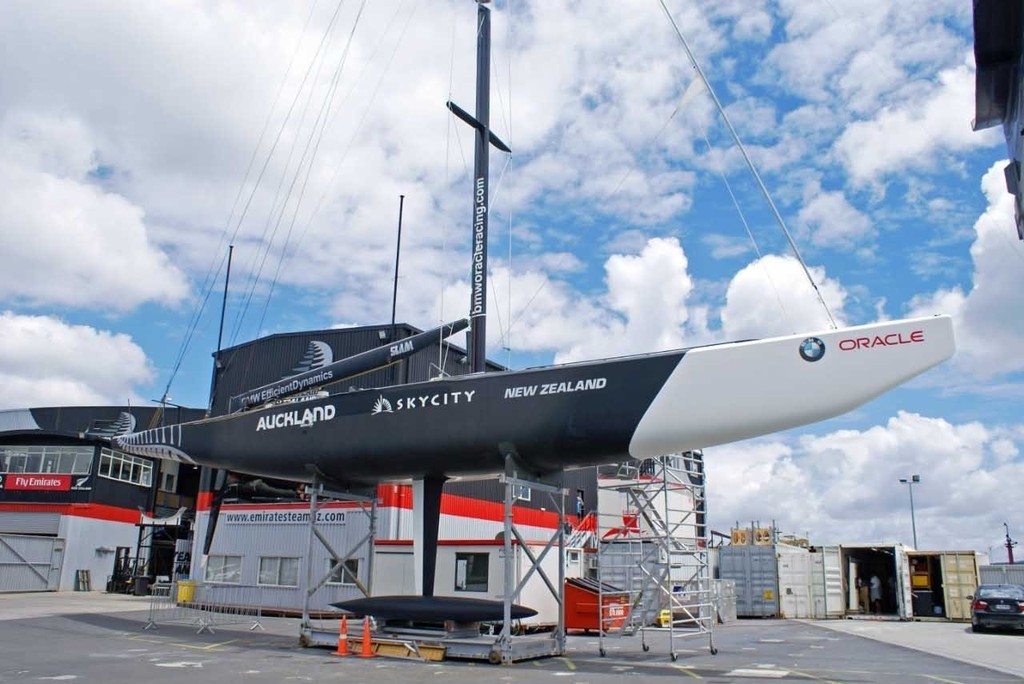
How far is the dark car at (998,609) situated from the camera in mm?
18453

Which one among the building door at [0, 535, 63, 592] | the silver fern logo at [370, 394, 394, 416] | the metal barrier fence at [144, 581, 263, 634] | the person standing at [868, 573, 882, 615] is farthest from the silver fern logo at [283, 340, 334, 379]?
the person standing at [868, 573, 882, 615]

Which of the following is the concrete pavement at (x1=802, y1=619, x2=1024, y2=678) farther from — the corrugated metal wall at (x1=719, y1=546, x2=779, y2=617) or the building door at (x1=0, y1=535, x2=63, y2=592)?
the building door at (x1=0, y1=535, x2=63, y2=592)

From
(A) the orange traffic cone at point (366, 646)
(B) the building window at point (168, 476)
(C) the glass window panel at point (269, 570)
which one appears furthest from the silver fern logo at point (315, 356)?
(B) the building window at point (168, 476)

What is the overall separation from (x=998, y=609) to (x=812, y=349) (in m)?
13.1

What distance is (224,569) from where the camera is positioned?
80.2ft

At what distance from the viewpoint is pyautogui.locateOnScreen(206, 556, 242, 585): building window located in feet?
78.8

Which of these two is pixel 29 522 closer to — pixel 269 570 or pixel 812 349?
pixel 269 570

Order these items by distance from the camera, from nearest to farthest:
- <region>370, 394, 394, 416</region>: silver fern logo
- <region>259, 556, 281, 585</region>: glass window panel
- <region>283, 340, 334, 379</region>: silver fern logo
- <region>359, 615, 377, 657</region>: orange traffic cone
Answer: <region>359, 615, 377, 657</region>: orange traffic cone → <region>370, 394, 394, 416</region>: silver fern logo → <region>259, 556, 281, 585</region>: glass window panel → <region>283, 340, 334, 379</region>: silver fern logo

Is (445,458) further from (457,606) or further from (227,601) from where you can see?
→ (227,601)

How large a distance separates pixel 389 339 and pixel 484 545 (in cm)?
872

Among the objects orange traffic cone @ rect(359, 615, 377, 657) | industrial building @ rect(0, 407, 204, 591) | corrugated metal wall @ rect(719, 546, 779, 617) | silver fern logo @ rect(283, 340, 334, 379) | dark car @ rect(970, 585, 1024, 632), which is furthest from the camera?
industrial building @ rect(0, 407, 204, 591)

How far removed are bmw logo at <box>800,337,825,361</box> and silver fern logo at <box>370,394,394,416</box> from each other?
21.9 feet

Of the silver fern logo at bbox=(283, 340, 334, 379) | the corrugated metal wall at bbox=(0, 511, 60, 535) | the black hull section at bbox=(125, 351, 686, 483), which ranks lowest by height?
the corrugated metal wall at bbox=(0, 511, 60, 535)

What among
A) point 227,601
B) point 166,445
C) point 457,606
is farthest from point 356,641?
point 227,601
